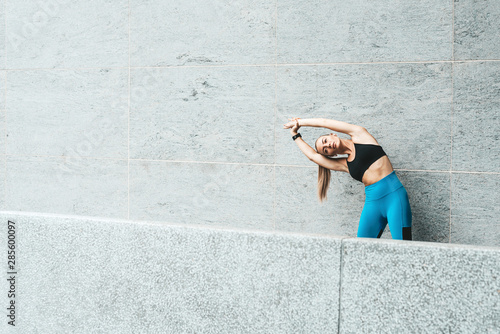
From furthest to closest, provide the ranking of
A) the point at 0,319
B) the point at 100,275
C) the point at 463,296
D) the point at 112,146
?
1. the point at 112,146
2. the point at 0,319
3. the point at 100,275
4. the point at 463,296

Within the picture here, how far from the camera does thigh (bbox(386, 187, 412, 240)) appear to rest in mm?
5559

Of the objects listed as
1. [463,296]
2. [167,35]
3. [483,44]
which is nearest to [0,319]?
[463,296]

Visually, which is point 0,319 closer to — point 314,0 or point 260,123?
point 260,123

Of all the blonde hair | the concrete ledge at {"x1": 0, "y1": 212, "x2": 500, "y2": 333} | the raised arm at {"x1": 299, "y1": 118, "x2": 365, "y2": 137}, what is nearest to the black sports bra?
the raised arm at {"x1": 299, "y1": 118, "x2": 365, "y2": 137}

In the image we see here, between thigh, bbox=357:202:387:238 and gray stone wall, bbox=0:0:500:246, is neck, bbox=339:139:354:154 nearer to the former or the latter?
thigh, bbox=357:202:387:238

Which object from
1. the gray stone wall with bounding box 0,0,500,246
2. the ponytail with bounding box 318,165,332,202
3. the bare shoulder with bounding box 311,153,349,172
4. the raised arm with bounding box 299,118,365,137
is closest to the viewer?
the raised arm with bounding box 299,118,365,137

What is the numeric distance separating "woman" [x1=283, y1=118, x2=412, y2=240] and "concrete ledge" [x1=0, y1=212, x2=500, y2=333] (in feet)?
11.1

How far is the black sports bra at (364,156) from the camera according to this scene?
5.57 meters

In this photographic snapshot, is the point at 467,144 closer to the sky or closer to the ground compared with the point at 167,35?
closer to the ground

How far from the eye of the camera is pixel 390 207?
18.4 feet

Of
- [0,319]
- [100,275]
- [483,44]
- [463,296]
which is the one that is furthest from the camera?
[483,44]

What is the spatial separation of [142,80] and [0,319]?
193 inches

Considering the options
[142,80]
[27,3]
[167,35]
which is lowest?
[142,80]

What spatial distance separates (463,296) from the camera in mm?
2164
